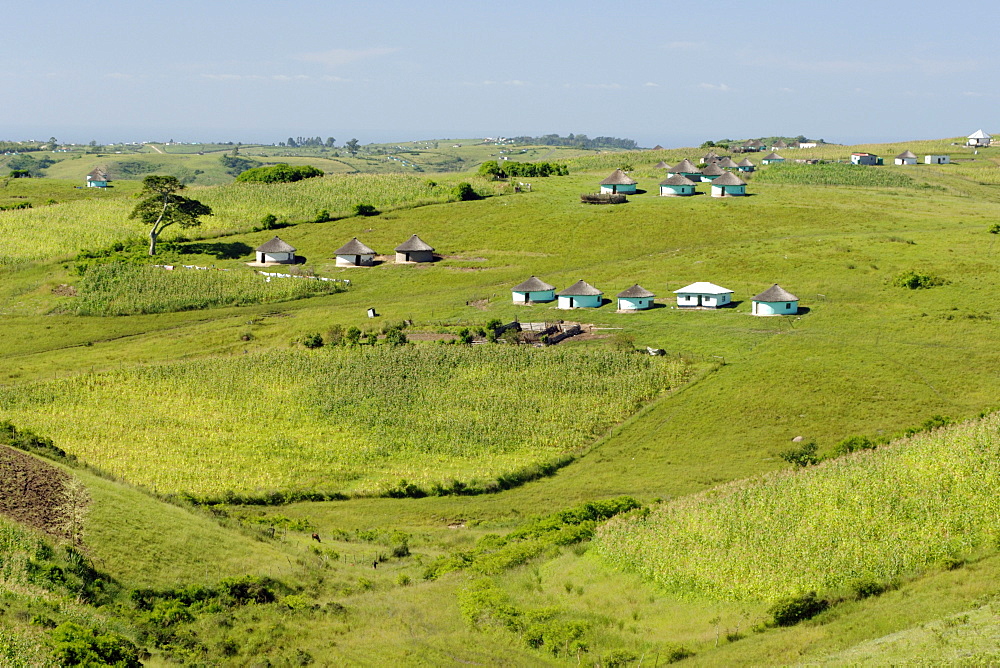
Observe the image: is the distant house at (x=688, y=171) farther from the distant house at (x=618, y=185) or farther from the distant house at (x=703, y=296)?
the distant house at (x=703, y=296)

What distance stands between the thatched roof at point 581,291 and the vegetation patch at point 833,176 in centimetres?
6722

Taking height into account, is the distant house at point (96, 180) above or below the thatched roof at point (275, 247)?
above

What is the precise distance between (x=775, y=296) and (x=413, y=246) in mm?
40190

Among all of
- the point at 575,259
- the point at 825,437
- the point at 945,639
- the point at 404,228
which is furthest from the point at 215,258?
the point at 945,639

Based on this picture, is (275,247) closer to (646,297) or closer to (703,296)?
(646,297)

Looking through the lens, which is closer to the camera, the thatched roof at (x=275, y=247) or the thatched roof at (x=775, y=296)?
the thatched roof at (x=775, y=296)

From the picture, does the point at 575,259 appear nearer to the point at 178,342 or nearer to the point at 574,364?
the point at 574,364

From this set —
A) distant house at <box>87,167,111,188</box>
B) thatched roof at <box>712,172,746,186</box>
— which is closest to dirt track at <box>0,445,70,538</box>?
thatched roof at <box>712,172,746,186</box>

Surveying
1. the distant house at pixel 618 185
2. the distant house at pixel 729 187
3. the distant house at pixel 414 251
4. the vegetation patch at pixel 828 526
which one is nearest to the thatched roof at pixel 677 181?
the distant house at pixel 729 187

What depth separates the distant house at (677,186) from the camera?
412ft

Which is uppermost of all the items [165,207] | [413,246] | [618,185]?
[618,185]

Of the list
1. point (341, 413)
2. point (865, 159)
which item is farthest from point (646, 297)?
point (865, 159)

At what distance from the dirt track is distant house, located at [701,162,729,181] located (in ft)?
353

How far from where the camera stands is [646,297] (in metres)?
78.6
